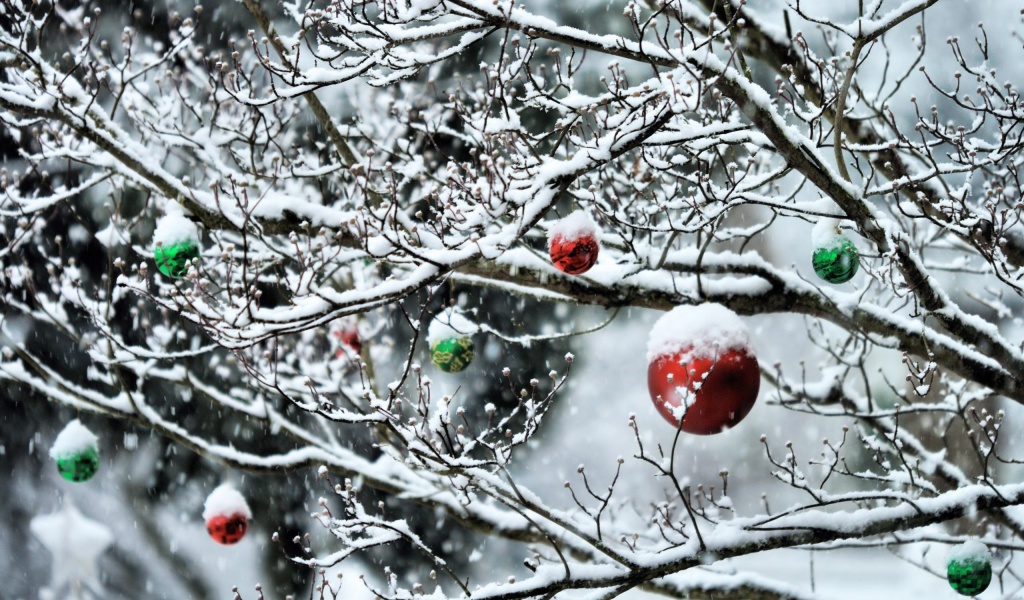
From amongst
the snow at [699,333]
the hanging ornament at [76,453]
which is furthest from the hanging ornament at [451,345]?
the hanging ornament at [76,453]

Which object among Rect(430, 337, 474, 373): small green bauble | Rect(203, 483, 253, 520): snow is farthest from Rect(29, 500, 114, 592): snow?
Rect(430, 337, 474, 373): small green bauble

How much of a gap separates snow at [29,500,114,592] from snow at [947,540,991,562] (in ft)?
23.1

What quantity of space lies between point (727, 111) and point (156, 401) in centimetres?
609

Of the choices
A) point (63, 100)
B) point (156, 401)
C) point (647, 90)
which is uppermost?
point (156, 401)

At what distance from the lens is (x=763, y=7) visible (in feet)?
27.3

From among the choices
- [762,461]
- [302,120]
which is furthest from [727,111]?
[762,461]

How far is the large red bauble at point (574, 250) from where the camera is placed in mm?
2662

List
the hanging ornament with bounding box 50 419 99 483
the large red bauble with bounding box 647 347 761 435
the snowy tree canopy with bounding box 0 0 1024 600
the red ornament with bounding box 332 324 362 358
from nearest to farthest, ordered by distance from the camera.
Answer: the snowy tree canopy with bounding box 0 0 1024 600 < the large red bauble with bounding box 647 347 761 435 < the hanging ornament with bounding box 50 419 99 483 < the red ornament with bounding box 332 324 362 358

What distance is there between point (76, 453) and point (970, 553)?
4195 millimetres

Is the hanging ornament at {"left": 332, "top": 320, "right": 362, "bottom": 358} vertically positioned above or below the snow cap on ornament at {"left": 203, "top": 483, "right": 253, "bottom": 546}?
above

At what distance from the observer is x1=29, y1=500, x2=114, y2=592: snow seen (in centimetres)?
759

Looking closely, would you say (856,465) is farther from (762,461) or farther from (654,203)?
(654,203)

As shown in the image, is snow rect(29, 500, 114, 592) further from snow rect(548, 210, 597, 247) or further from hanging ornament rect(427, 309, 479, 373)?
snow rect(548, 210, 597, 247)

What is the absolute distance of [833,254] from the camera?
3.12m
